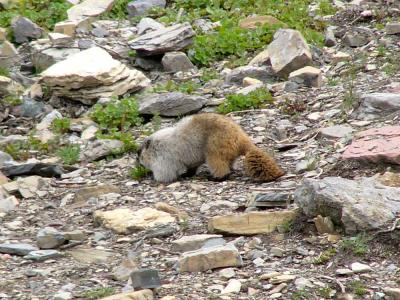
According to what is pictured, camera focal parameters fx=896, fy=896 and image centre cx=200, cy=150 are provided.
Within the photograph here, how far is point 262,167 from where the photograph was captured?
952 centimetres

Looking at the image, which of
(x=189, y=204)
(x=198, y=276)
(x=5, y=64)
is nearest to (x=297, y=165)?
(x=189, y=204)

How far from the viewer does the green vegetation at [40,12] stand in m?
15.6

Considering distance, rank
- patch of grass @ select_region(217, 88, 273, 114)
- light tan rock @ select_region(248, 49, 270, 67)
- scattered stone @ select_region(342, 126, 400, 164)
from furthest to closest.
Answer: light tan rock @ select_region(248, 49, 270, 67) → patch of grass @ select_region(217, 88, 273, 114) → scattered stone @ select_region(342, 126, 400, 164)

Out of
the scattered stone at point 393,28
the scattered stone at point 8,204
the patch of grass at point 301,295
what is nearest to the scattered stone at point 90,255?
the scattered stone at point 8,204

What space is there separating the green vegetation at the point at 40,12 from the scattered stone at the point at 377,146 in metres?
7.75

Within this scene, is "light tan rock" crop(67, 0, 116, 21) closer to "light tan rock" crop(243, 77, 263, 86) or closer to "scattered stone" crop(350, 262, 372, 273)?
"light tan rock" crop(243, 77, 263, 86)

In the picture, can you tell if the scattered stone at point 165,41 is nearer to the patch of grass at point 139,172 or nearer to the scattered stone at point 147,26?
the scattered stone at point 147,26

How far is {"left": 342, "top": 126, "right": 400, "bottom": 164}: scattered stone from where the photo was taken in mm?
8867

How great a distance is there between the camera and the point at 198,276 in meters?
7.12

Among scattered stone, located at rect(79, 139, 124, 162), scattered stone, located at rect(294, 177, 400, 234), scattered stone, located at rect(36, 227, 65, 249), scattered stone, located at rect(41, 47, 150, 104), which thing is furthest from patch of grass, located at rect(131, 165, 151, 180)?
scattered stone, located at rect(294, 177, 400, 234)

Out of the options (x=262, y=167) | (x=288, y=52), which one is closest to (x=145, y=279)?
(x=262, y=167)

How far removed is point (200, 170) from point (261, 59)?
3530 millimetres

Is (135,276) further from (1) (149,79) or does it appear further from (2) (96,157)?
(1) (149,79)

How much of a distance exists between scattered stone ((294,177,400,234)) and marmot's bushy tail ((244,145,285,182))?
1.48 meters
